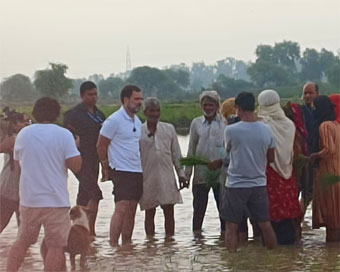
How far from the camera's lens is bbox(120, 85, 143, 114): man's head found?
909 cm

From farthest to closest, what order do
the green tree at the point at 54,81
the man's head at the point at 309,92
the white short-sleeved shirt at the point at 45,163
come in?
the green tree at the point at 54,81
the man's head at the point at 309,92
the white short-sleeved shirt at the point at 45,163

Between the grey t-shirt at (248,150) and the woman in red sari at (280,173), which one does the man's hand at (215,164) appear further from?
the grey t-shirt at (248,150)

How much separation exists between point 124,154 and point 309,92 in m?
2.52

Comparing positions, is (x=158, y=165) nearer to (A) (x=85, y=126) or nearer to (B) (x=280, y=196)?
(A) (x=85, y=126)

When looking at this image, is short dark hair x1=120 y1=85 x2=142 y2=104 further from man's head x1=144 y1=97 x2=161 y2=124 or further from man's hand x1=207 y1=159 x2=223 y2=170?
man's hand x1=207 y1=159 x2=223 y2=170

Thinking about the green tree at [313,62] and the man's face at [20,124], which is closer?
the man's face at [20,124]

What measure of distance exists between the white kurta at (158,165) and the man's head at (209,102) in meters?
0.40

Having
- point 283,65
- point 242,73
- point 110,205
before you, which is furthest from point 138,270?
point 283,65

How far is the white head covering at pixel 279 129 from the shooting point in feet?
29.4

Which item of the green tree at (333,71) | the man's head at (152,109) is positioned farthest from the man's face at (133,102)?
the green tree at (333,71)

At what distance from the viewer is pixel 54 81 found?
1312 centimetres

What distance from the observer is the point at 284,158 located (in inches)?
352

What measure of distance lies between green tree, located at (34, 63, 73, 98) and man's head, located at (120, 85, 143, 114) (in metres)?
2.70

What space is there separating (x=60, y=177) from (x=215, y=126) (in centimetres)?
318
